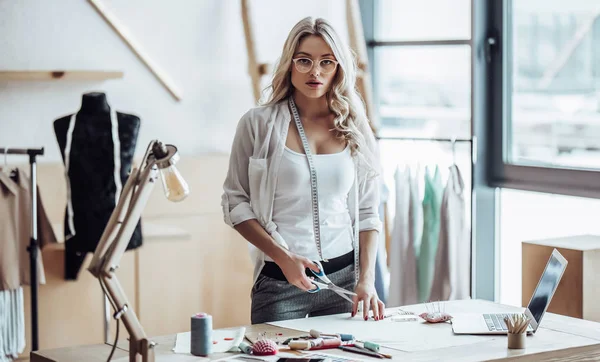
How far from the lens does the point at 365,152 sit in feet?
9.03

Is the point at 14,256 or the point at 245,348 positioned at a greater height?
the point at 14,256

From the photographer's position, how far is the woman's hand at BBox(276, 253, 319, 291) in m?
2.51

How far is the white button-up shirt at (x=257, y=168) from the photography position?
2.62 metres

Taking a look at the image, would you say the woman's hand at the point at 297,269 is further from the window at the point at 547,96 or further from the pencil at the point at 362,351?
the window at the point at 547,96

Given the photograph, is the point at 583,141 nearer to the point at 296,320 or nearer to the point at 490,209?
the point at 490,209

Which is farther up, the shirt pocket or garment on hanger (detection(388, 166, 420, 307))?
the shirt pocket

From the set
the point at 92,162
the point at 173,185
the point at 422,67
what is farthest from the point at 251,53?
the point at 173,185

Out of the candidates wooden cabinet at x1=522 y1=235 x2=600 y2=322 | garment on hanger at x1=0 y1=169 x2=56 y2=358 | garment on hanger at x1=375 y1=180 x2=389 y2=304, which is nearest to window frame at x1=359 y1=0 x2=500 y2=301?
garment on hanger at x1=375 y1=180 x2=389 y2=304

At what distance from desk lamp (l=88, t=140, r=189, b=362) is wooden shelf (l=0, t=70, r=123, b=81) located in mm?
2304

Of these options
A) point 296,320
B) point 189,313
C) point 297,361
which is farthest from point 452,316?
point 189,313

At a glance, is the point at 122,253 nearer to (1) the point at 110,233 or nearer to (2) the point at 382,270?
(1) the point at 110,233

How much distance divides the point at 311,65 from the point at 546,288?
908mm

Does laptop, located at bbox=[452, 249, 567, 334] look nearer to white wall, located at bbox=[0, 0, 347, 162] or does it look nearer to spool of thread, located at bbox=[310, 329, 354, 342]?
spool of thread, located at bbox=[310, 329, 354, 342]

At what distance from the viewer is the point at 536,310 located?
2.51 metres
